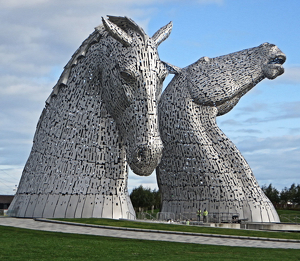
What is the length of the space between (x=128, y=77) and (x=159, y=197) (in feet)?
116

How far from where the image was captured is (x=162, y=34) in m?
12.2

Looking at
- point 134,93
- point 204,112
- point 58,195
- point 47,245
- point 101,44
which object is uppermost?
point 204,112

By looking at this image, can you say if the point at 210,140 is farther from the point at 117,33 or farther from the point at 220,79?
the point at 117,33

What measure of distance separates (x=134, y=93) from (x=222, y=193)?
30.0 feet

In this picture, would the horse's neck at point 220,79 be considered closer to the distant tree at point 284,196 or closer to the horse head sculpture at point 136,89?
the horse head sculpture at point 136,89

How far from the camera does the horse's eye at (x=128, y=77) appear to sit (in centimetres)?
1093

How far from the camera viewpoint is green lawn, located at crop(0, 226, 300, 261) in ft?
22.9

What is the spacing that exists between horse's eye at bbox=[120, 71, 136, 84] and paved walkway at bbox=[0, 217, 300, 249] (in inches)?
143

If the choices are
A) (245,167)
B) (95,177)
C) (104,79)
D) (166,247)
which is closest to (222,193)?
(245,167)

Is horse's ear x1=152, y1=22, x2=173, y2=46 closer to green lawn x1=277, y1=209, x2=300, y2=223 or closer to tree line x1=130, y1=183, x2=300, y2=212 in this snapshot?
green lawn x1=277, y1=209, x2=300, y2=223

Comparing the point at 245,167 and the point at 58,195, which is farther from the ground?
the point at 245,167

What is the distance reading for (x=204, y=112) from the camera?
19.3 m

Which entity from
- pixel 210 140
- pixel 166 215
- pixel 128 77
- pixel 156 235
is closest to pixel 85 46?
pixel 128 77

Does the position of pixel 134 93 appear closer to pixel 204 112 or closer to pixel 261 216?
pixel 204 112
